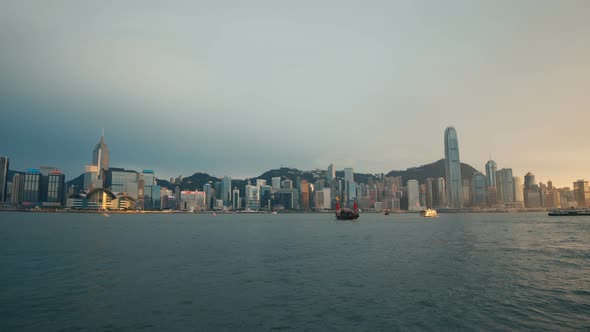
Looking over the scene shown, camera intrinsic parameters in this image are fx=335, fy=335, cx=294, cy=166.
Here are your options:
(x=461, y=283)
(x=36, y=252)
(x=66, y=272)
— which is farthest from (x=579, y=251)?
(x=36, y=252)

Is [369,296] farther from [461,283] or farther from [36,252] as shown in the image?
[36,252]

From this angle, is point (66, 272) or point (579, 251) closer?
point (66, 272)

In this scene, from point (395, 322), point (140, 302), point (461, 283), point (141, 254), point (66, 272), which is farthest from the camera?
point (141, 254)

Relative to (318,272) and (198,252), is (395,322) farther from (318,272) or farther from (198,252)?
(198,252)

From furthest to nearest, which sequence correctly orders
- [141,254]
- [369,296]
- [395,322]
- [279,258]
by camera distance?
[141,254] → [279,258] → [369,296] → [395,322]

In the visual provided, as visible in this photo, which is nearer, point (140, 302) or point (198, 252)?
point (140, 302)

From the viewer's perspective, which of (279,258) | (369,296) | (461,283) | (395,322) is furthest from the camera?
(279,258)

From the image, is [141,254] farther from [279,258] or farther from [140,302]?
[140,302]

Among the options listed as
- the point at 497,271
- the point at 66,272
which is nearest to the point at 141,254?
the point at 66,272

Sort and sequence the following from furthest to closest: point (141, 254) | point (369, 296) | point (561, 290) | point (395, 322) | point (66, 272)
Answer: point (141, 254), point (66, 272), point (561, 290), point (369, 296), point (395, 322)
